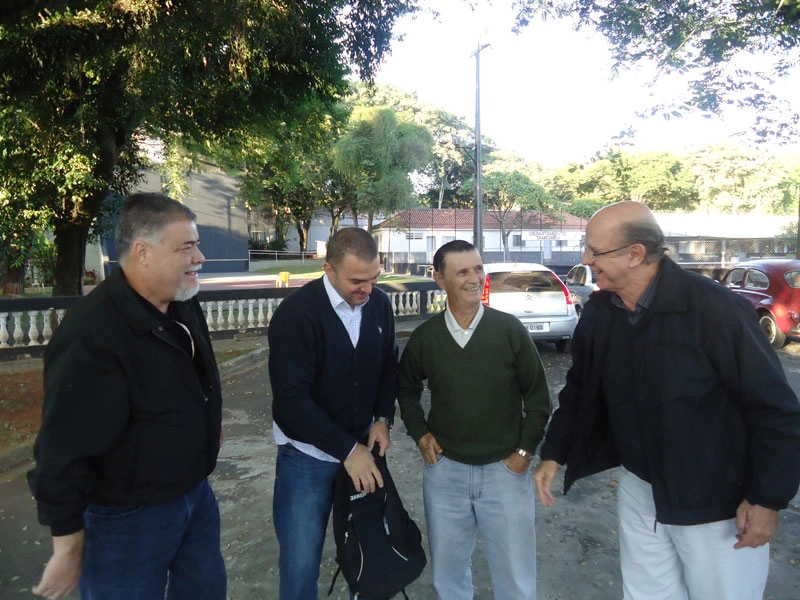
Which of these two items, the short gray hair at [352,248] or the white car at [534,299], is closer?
the short gray hair at [352,248]

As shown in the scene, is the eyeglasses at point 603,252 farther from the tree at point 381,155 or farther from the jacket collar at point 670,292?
the tree at point 381,155

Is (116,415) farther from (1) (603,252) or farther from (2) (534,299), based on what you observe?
(2) (534,299)

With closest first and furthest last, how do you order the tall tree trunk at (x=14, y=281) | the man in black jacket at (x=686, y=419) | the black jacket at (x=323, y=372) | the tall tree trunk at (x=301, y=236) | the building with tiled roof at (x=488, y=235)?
the man in black jacket at (x=686, y=419), the black jacket at (x=323, y=372), the tall tree trunk at (x=14, y=281), the building with tiled roof at (x=488, y=235), the tall tree trunk at (x=301, y=236)

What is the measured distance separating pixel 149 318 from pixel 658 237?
184 centimetres

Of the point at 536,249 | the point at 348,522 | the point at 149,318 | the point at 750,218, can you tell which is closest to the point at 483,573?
the point at 348,522

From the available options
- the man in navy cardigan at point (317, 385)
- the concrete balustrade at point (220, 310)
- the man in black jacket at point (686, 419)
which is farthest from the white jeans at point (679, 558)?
the concrete balustrade at point (220, 310)

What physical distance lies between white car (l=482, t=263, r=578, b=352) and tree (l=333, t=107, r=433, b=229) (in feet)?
89.3

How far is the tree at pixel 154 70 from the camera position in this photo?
7.01 meters

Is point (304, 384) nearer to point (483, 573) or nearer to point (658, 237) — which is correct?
point (658, 237)

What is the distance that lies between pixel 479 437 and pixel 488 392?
20 centimetres

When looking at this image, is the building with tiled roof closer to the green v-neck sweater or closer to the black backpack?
the green v-neck sweater

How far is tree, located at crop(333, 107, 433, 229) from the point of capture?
36.0 m

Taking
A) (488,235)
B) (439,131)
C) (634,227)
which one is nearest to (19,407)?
(634,227)

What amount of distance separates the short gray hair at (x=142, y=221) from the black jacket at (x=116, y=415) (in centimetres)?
12
